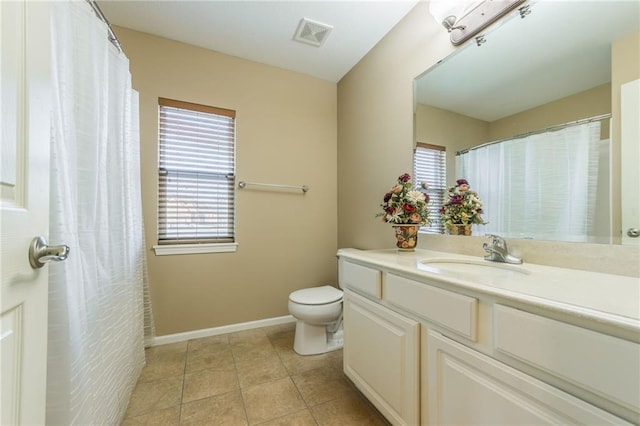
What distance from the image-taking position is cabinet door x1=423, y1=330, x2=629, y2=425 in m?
0.58

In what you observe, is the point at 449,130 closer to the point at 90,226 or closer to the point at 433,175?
the point at 433,175

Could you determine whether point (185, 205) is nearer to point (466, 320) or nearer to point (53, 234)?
point (53, 234)

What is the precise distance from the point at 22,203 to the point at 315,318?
60.8 inches

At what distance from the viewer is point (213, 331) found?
82.4 inches

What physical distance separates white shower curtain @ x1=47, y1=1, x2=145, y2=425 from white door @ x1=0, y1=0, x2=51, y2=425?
0.90 ft

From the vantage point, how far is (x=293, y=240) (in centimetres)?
238

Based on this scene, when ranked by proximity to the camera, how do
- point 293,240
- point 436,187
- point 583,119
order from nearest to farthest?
point 583,119, point 436,187, point 293,240

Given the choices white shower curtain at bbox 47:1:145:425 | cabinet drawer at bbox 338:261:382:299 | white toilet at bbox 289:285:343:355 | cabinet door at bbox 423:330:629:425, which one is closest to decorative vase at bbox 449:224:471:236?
cabinet drawer at bbox 338:261:382:299

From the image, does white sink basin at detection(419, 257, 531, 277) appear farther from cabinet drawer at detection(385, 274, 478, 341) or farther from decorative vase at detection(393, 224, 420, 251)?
decorative vase at detection(393, 224, 420, 251)

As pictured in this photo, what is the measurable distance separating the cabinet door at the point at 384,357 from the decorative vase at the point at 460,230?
634 millimetres

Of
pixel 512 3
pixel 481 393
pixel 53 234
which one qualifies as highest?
pixel 512 3

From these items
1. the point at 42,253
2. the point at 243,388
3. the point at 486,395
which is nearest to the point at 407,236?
the point at 486,395

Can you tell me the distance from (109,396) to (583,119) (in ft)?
7.47

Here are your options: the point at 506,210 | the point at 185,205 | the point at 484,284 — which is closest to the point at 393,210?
the point at 506,210
